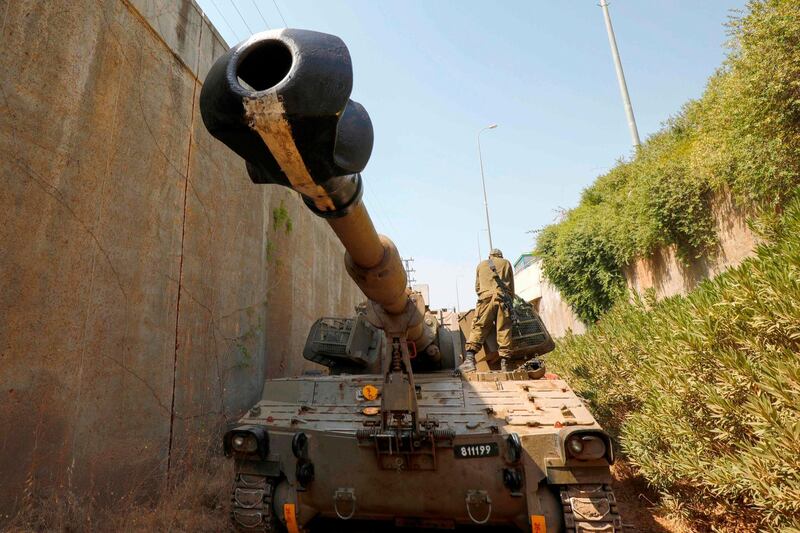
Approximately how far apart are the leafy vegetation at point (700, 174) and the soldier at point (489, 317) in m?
2.86

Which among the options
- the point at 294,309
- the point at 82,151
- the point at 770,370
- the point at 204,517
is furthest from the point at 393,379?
the point at 294,309

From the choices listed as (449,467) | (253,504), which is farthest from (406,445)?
(253,504)

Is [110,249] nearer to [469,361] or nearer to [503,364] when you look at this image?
[469,361]

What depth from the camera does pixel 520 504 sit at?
3318mm

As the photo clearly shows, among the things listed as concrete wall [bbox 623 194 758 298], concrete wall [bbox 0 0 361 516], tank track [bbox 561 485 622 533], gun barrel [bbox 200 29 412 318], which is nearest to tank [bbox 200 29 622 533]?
tank track [bbox 561 485 622 533]

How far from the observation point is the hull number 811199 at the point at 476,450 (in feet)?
11.0

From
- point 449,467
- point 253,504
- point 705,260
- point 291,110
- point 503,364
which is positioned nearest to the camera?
point 291,110

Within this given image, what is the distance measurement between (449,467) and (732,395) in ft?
7.51

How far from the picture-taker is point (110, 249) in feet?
14.1

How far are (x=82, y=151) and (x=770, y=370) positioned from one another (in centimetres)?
558

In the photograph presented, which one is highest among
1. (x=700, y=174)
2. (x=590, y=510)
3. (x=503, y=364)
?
(x=700, y=174)

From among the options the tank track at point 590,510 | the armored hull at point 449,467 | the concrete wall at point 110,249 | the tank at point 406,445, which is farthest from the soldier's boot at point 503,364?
the concrete wall at point 110,249

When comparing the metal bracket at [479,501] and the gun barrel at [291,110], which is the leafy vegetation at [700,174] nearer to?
the metal bracket at [479,501]

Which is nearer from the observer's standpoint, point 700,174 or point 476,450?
point 476,450
